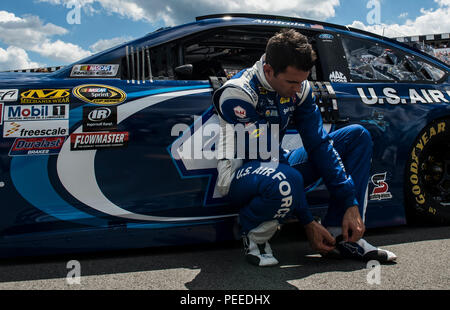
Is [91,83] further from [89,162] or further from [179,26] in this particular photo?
[179,26]

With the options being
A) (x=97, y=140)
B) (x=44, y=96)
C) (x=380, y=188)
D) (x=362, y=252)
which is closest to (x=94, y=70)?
(x=44, y=96)

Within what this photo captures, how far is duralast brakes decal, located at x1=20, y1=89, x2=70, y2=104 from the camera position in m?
1.98

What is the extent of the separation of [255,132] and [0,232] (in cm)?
133

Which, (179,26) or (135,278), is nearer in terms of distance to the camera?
(135,278)

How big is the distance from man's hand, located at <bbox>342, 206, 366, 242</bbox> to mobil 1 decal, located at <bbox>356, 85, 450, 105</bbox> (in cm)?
84

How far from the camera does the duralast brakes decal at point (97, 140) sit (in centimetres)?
200

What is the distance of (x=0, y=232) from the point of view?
194 cm

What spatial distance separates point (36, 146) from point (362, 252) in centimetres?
172

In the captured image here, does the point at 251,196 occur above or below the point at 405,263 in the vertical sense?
above

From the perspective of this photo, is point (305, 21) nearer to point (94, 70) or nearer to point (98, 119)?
point (94, 70)

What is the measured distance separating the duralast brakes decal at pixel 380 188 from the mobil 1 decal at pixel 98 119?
160 cm

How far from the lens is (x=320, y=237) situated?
1955mm
